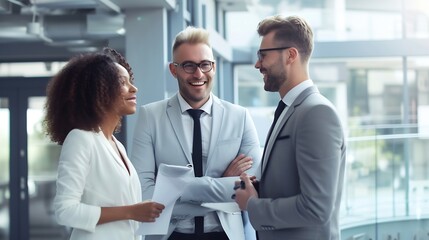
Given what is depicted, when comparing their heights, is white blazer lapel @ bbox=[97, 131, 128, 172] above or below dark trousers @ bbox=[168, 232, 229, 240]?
above

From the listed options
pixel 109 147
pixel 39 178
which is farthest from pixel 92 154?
pixel 39 178

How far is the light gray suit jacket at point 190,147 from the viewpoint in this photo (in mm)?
2893

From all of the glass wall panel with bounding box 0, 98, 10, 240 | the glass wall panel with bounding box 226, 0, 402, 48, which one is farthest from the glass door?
the glass wall panel with bounding box 226, 0, 402, 48

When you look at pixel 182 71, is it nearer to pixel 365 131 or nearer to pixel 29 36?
pixel 29 36

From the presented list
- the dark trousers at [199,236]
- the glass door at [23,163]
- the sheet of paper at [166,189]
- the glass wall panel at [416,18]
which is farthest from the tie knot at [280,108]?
Answer: the glass door at [23,163]

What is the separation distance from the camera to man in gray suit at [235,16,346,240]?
2223 mm

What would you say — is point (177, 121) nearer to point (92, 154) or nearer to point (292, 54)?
point (292, 54)

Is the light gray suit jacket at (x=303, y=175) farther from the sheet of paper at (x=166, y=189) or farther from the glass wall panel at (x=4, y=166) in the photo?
the glass wall panel at (x=4, y=166)

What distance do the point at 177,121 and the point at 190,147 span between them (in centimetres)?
13

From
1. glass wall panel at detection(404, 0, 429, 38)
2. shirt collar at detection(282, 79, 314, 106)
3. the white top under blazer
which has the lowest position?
the white top under blazer

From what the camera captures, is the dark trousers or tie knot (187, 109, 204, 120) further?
tie knot (187, 109, 204, 120)

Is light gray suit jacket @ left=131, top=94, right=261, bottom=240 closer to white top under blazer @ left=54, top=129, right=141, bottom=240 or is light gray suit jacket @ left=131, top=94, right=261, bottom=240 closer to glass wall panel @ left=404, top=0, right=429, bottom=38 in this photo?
white top under blazer @ left=54, top=129, right=141, bottom=240

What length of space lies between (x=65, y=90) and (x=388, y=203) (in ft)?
Answer: 17.5

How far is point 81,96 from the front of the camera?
224cm
